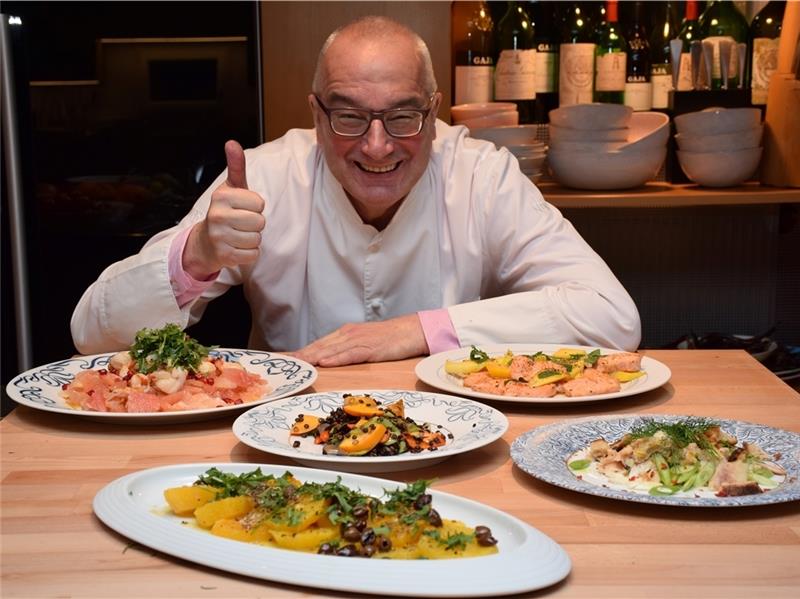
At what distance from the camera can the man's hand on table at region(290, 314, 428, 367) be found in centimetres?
190

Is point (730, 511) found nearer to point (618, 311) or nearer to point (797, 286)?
point (618, 311)

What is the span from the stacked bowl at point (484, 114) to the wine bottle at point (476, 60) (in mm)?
74

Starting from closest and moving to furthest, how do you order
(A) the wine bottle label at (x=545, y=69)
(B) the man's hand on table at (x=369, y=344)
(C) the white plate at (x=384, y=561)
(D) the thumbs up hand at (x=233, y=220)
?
1. (C) the white plate at (x=384, y=561)
2. (D) the thumbs up hand at (x=233, y=220)
3. (B) the man's hand on table at (x=369, y=344)
4. (A) the wine bottle label at (x=545, y=69)

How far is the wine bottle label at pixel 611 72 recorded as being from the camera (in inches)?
114

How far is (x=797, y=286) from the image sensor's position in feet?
11.1

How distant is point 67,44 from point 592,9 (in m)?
1.54

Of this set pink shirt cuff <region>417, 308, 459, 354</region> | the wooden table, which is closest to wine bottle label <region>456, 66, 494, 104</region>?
pink shirt cuff <region>417, 308, 459, 354</region>

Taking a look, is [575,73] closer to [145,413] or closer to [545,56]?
[545,56]

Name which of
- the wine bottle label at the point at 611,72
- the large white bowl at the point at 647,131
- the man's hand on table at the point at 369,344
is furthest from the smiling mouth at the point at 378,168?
the wine bottle label at the point at 611,72

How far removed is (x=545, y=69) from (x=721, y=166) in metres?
0.56

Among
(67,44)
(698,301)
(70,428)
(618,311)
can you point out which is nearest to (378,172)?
(618,311)

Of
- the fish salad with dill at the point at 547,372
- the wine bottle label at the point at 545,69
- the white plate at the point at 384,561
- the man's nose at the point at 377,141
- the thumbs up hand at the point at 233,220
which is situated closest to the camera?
the white plate at the point at 384,561

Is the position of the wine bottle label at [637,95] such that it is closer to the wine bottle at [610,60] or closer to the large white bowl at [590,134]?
the wine bottle at [610,60]

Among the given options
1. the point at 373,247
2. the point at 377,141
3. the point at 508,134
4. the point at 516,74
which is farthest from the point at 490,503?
the point at 516,74
